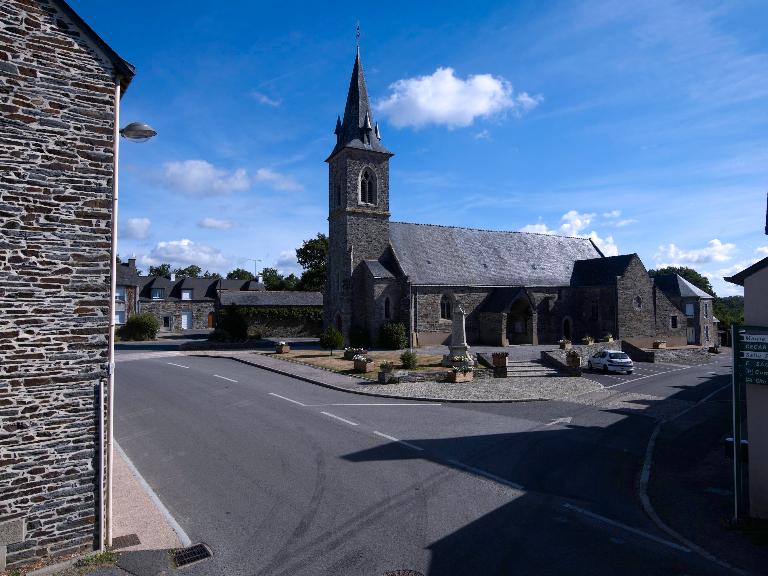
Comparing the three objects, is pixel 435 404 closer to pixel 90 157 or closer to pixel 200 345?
pixel 90 157

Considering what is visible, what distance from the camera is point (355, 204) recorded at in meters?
34.8

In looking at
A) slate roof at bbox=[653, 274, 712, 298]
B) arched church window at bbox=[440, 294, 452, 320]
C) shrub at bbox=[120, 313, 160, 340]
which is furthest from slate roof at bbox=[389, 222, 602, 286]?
shrub at bbox=[120, 313, 160, 340]

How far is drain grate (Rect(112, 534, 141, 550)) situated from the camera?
6.99m

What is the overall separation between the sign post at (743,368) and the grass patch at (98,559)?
910 cm

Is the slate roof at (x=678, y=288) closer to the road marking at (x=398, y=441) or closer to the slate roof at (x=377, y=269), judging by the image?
the slate roof at (x=377, y=269)

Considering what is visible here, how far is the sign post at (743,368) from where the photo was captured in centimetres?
753

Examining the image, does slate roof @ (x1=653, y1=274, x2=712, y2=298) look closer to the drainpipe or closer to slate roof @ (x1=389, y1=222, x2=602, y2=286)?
slate roof @ (x1=389, y1=222, x2=602, y2=286)

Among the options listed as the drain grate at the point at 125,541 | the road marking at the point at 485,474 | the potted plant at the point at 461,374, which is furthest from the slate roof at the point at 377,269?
the drain grate at the point at 125,541

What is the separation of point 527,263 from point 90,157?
121ft

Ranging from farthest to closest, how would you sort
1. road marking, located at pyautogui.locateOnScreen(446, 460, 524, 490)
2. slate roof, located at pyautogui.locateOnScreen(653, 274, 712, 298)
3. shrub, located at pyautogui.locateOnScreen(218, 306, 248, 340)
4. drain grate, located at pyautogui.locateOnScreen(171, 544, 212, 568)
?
1. slate roof, located at pyautogui.locateOnScreen(653, 274, 712, 298)
2. shrub, located at pyautogui.locateOnScreen(218, 306, 248, 340)
3. road marking, located at pyautogui.locateOnScreen(446, 460, 524, 490)
4. drain grate, located at pyautogui.locateOnScreen(171, 544, 212, 568)

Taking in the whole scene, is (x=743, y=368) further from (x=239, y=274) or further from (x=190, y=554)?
(x=239, y=274)

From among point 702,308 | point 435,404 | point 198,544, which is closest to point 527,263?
point 702,308

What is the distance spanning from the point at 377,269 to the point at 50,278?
90.2ft

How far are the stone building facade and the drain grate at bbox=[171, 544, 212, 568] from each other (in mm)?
1286
